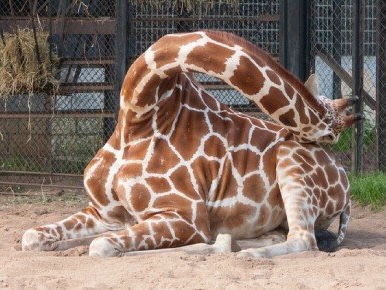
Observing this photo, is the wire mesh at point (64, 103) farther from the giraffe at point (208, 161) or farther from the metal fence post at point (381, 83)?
the giraffe at point (208, 161)

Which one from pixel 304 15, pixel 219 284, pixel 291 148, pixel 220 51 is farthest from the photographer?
pixel 304 15

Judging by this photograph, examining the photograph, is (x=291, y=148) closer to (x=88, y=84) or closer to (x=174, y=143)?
(x=174, y=143)

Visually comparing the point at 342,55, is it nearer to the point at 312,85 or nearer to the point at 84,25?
the point at 84,25

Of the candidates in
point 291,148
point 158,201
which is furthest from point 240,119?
point 158,201

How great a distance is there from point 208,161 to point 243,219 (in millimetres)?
412

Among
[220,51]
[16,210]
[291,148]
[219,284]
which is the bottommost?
[16,210]

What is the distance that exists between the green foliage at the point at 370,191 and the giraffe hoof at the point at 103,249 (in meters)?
3.29

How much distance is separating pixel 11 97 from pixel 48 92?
0.66 metres

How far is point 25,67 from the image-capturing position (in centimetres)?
851

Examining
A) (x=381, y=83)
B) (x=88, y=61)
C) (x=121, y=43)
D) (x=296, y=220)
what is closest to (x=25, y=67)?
(x=88, y=61)

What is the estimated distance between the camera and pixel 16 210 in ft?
25.7

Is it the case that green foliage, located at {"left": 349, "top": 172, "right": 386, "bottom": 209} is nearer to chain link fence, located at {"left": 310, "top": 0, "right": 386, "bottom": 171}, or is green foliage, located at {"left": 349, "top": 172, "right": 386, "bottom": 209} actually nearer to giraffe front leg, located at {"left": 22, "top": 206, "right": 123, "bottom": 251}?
chain link fence, located at {"left": 310, "top": 0, "right": 386, "bottom": 171}

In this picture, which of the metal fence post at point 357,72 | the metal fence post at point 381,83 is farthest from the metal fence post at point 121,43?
the metal fence post at point 381,83

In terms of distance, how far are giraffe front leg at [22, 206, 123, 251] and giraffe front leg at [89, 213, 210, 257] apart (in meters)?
0.39
